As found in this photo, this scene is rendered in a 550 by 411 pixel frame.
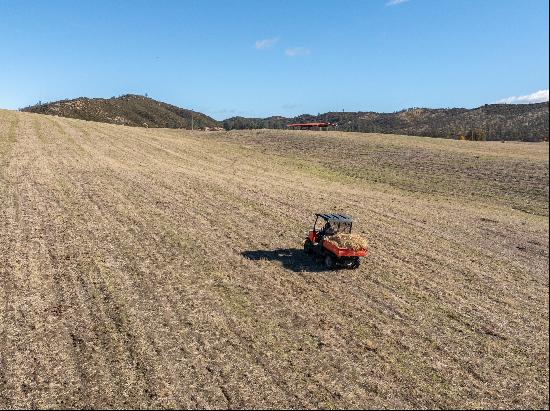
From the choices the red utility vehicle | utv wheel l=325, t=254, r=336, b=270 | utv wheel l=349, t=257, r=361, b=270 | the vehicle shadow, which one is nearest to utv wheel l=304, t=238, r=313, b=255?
the red utility vehicle

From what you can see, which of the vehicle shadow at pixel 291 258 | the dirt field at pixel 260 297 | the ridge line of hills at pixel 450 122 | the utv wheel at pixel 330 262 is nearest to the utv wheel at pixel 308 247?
the vehicle shadow at pixel 291 258

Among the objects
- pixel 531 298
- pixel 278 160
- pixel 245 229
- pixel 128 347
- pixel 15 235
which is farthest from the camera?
pixel 278 160

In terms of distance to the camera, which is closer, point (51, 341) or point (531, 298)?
point (51, 341)

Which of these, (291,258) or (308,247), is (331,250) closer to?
(308,247)

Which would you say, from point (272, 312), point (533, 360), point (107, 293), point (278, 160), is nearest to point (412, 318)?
point (533, 360)

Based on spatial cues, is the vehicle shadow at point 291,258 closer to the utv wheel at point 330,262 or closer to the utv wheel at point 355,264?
the utv wheel at point 330,262

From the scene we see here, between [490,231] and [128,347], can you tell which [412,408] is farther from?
[490,231]
